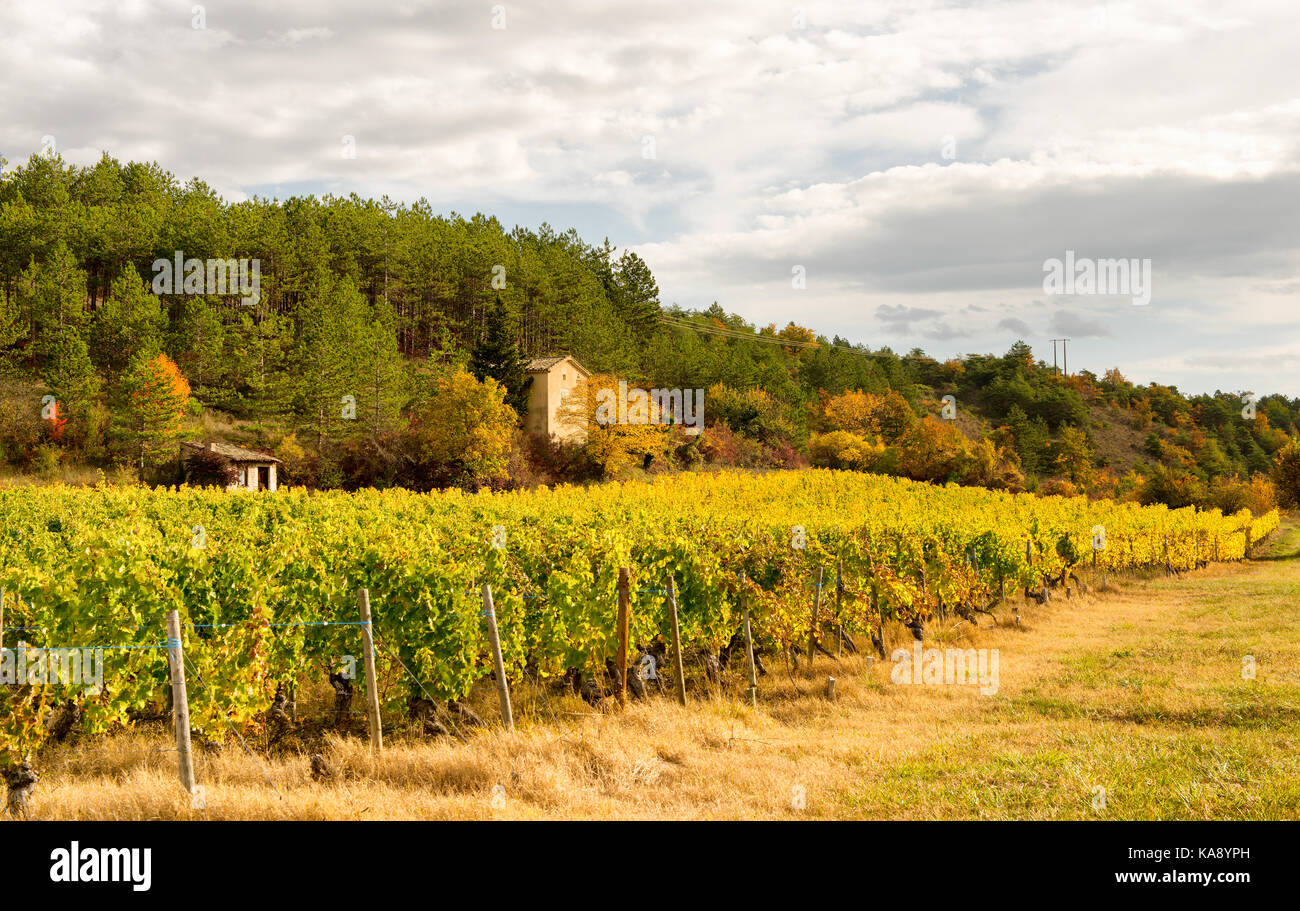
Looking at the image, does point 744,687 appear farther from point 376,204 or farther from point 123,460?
point 376,204

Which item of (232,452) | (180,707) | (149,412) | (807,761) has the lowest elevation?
(807,761)

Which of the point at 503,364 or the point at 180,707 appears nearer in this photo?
the point at 180,707

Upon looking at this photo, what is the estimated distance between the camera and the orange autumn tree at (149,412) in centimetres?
3959

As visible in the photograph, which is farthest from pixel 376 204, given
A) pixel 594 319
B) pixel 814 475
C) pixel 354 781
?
pixel 354 781

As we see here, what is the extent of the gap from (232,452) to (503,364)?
15848 millimetres

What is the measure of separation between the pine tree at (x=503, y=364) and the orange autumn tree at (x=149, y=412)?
15.8 meters

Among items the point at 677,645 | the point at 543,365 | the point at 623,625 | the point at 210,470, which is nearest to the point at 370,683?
the point at 623,625

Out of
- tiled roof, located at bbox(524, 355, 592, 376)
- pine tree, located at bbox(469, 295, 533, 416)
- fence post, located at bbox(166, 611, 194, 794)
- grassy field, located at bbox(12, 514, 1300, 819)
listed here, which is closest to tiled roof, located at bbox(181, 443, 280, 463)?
pine tree, located at bbox(469, 295, 533, 416)

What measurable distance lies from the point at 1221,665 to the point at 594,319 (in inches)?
2071

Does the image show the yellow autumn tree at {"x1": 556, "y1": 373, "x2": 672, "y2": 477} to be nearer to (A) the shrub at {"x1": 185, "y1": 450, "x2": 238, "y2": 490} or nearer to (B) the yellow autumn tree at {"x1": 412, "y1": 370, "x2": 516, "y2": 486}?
(B) the yellow autumn tree at {"x1": 412, "y1": 370, "x2": 516, "y2": 486}

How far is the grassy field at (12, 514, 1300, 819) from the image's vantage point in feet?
21.2

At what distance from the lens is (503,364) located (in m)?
49.9

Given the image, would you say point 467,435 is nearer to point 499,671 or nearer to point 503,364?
point 503,364

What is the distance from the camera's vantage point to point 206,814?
19.0ft
